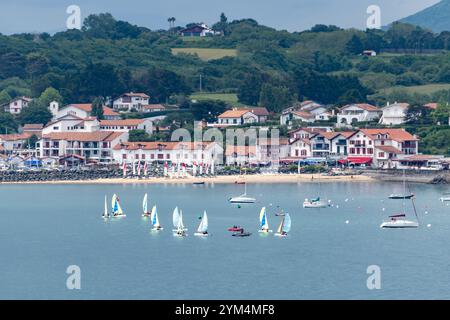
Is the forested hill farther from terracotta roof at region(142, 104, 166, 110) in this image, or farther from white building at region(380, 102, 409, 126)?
white building at region(380, 102, 409, 126)

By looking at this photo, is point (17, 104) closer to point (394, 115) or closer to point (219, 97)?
point (219, 97)

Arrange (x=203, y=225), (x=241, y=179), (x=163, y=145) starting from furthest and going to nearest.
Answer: (x=163, y=145)
(x=241, y=179)
(x=203, y=225)

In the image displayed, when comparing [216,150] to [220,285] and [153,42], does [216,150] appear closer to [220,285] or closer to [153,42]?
[220,285]

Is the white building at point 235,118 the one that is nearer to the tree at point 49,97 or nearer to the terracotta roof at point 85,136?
the terracotta roof at point 85,136

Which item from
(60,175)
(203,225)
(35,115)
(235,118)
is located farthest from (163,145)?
(203,225)

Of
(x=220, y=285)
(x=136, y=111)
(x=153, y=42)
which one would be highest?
(x=153, y=42)
